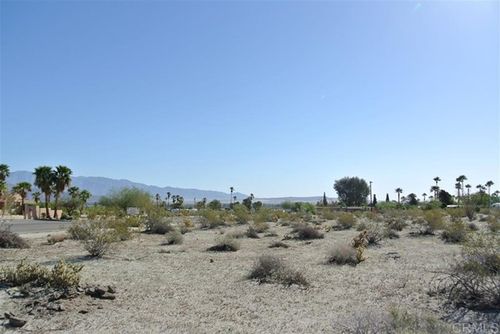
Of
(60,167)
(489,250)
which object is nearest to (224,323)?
(489,250)

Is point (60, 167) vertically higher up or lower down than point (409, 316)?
higher up

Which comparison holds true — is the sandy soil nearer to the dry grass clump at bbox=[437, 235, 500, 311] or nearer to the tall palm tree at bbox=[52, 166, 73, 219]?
the dry grass clump at bbox=[437, 235, 500, 311]

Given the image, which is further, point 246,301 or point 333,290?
point 333,290

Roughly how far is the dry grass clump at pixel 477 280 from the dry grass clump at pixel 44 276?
8238 mm

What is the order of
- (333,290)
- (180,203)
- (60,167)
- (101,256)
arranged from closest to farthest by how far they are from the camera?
(333,290) → (101,256) → (60,167) → (180,203)

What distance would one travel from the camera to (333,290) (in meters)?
10.9

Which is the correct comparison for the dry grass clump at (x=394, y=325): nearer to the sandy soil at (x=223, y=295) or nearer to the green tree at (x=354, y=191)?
the sandy soil at (x=223, y=295)

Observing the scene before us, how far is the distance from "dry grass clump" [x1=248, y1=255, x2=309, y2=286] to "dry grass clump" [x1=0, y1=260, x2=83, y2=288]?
15.3 ft

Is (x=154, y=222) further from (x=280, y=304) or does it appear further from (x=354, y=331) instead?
(x=354, y=331)

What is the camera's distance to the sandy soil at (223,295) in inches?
320

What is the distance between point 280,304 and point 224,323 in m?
1.72

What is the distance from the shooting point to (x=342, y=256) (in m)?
15.4

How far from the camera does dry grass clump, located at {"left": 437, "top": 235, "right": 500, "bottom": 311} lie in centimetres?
866

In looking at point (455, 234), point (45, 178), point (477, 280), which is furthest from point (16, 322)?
point (45, 178)
